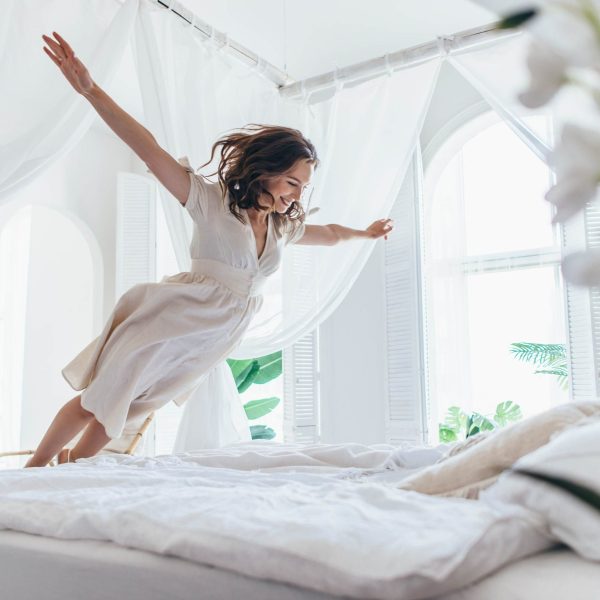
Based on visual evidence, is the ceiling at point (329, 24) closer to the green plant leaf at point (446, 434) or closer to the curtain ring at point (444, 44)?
the curtain ring at point (444, 44)

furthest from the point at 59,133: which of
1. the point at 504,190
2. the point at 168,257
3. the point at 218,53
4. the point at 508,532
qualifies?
the point at 504,190

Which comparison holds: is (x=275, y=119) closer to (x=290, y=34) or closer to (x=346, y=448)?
(x=290, y=34)

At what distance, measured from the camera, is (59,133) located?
2348 millimetres

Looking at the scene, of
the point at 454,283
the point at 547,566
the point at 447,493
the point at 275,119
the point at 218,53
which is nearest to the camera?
the point at 547,566

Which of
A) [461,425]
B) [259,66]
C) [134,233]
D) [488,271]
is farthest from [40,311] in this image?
[488,271]

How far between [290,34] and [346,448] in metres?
2.56

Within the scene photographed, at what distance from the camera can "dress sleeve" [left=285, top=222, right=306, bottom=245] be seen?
2736mm

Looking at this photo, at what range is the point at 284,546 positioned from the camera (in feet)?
2.34

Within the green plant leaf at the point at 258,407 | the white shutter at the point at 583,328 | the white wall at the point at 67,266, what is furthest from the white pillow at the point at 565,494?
the green plant leaf at the point at 258,407

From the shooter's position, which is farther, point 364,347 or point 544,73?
point 364,347

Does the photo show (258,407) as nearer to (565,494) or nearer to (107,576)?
(107,576)

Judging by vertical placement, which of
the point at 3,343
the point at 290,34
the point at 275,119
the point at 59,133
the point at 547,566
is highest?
the point at 290,34

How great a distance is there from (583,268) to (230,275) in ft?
7.25

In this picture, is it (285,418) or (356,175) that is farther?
(285,418)
